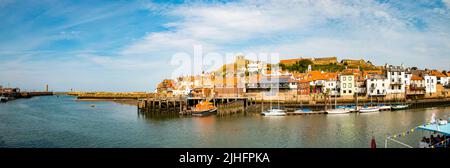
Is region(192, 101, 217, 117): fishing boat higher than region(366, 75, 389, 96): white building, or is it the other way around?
region(366, 75, 389, 96): white building

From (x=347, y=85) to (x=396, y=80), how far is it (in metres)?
6.41

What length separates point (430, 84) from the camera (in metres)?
46.4

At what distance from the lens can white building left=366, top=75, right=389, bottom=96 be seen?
1654 inches

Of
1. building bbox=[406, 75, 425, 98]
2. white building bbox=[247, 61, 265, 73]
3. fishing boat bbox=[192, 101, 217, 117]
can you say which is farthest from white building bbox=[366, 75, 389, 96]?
white building bbox=[247, 61, 265, 73]

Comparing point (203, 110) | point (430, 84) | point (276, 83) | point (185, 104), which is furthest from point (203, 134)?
point (430, 84)

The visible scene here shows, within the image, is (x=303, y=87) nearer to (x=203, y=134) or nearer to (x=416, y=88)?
(x=416, y=88)

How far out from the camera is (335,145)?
15.5m

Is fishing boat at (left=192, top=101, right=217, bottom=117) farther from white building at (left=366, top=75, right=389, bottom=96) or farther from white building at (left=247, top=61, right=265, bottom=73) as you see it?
white building at (left=247, top=61, right=265, bottom=73)

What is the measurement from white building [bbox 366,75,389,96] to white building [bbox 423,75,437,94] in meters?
7.39

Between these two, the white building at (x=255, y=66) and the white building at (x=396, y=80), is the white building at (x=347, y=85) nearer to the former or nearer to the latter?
the white building at (x=396, y=80)
